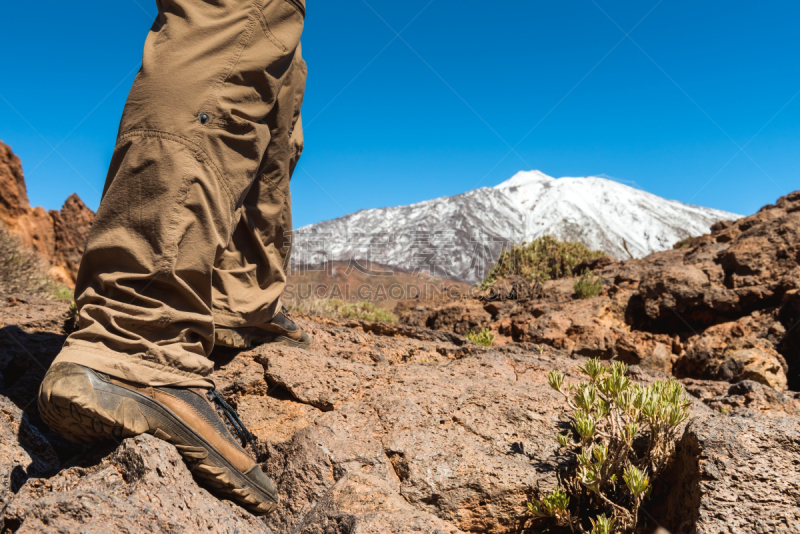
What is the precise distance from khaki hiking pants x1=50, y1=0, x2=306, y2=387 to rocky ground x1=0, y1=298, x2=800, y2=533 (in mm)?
286

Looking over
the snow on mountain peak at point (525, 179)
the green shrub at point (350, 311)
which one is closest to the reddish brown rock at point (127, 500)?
the green shrub at point (350, 311)

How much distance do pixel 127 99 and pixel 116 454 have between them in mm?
1028

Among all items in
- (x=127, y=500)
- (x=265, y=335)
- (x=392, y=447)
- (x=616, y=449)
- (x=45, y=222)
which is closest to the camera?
(x=127, y=500)

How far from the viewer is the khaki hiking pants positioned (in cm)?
146

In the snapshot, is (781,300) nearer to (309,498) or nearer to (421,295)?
(309,498)

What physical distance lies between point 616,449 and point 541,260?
803cm

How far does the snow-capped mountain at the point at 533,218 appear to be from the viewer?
32.2 meters

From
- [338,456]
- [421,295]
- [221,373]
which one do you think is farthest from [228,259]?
[421,295]

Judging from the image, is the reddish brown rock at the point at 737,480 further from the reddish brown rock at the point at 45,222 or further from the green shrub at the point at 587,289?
the reddish brown rock at the point at 45,222

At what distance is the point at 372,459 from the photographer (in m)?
1.79

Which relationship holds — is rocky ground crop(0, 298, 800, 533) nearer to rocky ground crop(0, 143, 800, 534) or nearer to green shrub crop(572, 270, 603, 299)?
rocky ground crop(0, 143, 800, 534)

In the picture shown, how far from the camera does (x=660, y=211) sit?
40.8 metres

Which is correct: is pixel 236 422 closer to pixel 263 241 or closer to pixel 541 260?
pixel 263 241

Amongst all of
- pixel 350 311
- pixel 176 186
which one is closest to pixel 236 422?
pixel 176 186
